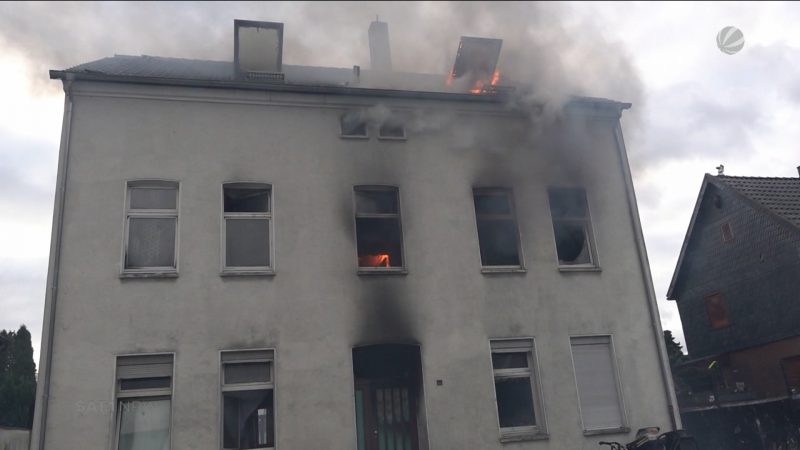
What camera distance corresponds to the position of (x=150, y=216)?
1077 cm

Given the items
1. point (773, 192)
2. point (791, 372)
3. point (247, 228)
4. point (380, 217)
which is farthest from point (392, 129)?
point (773, 192)

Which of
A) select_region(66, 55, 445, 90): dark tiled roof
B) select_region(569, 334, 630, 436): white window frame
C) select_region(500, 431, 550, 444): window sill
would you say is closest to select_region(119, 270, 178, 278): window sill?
select_region(66, 55, 445, 90): dark tiled roof

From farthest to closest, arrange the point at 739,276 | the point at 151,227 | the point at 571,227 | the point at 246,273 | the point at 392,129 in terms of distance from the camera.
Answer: the point at 739,276 < the point at 571,227 < the point at 392,129 < the point at 151,227 < the point at 246,273

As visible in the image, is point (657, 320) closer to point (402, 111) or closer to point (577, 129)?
point (577, 129)

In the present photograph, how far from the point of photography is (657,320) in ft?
40.0

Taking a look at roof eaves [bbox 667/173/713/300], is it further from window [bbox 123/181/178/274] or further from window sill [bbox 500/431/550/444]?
window [bbox 123/181/178/274]

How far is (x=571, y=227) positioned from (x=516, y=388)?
11.7ft

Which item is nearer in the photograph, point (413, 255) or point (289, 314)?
point (289, 314)

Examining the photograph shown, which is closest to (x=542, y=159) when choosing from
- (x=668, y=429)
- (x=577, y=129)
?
(x=577, y=129)

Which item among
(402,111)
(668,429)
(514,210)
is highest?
(402,111)

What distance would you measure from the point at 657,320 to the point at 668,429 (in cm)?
202

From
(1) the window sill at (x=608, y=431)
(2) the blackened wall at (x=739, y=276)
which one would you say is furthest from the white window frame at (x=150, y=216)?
(2) the blackened wall at (x=739, y=276)

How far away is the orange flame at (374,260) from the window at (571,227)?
3.49m

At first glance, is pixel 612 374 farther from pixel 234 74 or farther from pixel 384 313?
pixel 234 74
